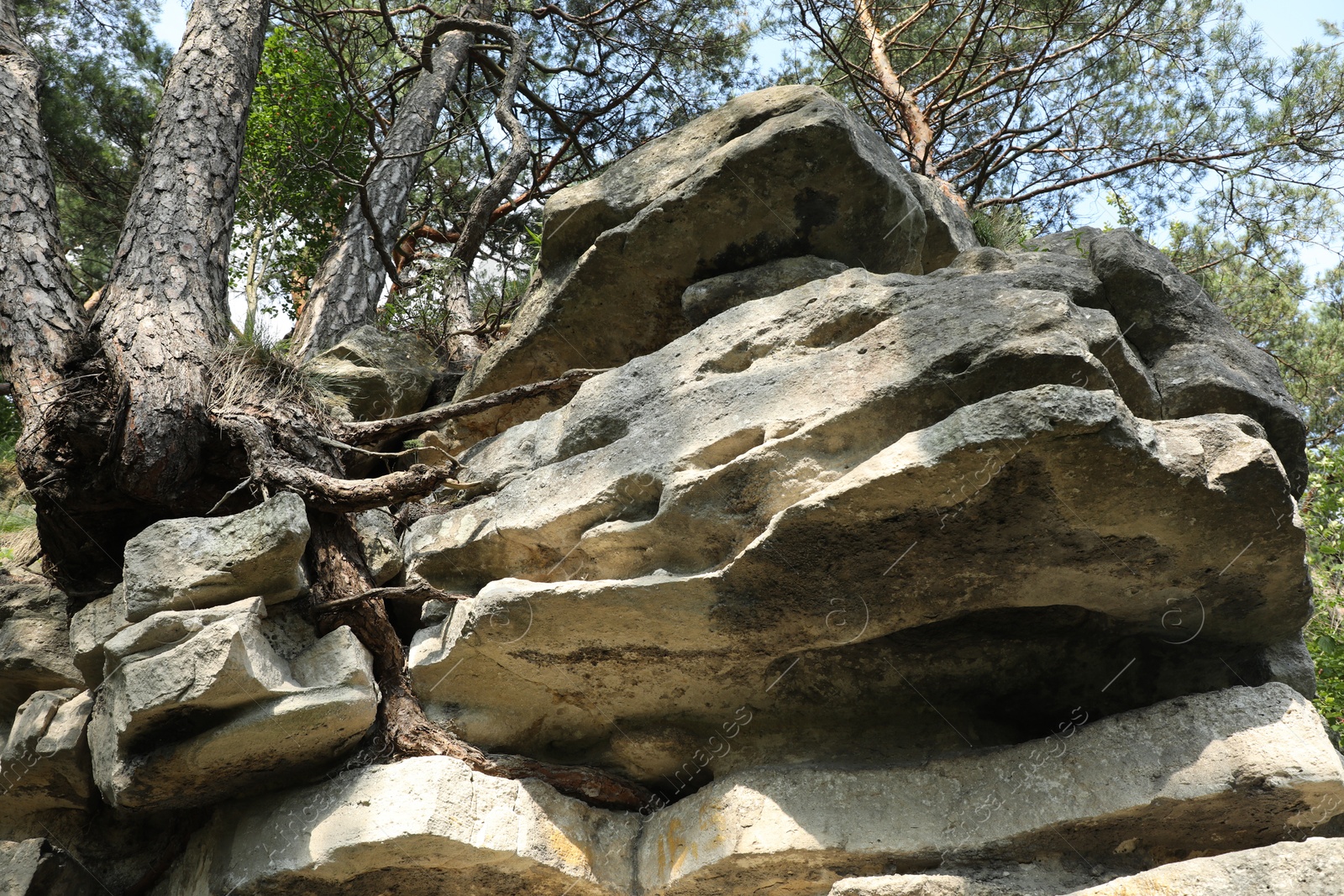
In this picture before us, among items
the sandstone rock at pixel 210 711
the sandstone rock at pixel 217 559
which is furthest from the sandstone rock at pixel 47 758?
the sandstone rock at pixel 217 559

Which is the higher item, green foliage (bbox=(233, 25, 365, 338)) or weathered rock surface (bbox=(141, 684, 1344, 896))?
green foliage (bbox=(233, 25, 365, 338))

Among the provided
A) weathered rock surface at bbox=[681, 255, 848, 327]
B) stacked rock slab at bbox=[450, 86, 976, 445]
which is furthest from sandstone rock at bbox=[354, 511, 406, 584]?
weathered rock surface at bbox=[681, 255, 848, 327]

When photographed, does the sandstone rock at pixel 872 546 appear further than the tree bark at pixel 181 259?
No

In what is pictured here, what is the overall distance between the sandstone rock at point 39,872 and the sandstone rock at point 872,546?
1.40m

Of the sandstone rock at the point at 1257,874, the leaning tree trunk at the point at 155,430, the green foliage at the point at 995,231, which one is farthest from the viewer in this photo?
the green foliage at the point at 995,231

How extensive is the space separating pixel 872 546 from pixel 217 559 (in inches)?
84.1

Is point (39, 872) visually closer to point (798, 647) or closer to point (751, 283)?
point (798, 647)

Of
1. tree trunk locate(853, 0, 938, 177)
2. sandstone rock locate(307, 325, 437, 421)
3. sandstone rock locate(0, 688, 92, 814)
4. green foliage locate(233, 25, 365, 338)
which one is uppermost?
green foliage locate(233, 25, 365, 338)

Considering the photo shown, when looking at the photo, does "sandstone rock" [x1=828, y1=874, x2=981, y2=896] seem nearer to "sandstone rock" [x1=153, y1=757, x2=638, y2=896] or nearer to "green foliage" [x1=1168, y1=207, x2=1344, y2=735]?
"sandstone rock" [x1=153, y1=757, x2=638, y2=896]

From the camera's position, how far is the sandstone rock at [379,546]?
13.0 ft

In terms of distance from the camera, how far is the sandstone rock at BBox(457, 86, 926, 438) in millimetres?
4500

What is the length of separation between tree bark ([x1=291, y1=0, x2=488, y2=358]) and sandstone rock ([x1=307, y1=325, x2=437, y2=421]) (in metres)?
0.38

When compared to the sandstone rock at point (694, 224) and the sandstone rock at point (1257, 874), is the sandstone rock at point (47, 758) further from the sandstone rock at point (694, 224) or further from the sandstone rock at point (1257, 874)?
the sandstone rock at point (1257, 874)

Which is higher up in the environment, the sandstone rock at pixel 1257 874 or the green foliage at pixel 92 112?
the green foliage at pixel 92 112
